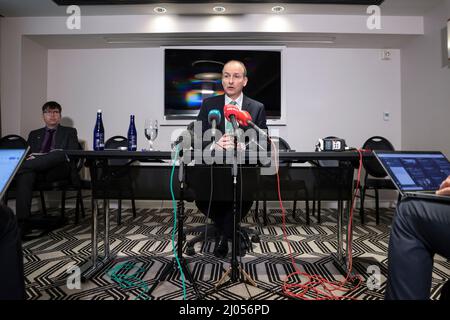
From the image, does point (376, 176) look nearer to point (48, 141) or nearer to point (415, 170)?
point (415, 170)

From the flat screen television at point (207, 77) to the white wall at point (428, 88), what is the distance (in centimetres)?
181

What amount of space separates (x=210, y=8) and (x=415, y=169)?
9.38ft

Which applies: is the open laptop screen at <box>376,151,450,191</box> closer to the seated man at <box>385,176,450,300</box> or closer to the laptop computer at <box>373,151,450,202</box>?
the laptop computer at <box>373,151,450,202</box>

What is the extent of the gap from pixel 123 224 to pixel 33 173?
994mm

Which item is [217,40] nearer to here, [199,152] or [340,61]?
[340,61]

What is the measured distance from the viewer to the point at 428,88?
2.95m

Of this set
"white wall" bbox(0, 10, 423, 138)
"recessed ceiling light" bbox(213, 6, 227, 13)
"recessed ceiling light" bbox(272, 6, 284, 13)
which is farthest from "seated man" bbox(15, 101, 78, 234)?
"recessed ceiling light" bbox(272, 6, 284, 13)

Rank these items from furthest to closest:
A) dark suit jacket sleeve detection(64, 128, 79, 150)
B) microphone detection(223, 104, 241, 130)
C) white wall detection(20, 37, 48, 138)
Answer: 1. white wall detection(20, 37, 48, 138)
2. dark suit jacket sleeve detection(64, 128, 79, 150)
3. microphone detection(223, 104, 241, 130)

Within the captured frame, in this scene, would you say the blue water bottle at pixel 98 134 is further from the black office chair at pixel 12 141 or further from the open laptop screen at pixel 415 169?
the black office chair at pixel 12 141

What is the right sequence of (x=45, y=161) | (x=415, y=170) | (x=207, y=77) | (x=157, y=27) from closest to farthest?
1. (x=415, y=170)
2. (x=45, y=161)
3. (x=157, y=27)
4. (x=207, y=77)

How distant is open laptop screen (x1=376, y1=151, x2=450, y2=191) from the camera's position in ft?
2.99

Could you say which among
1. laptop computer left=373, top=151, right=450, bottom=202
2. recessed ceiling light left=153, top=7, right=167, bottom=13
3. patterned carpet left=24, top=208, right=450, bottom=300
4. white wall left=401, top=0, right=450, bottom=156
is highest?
recessed ceiling light left=153, top=7, right=167, bottom=13

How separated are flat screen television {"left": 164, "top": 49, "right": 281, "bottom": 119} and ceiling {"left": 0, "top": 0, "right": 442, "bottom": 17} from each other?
0.54 m

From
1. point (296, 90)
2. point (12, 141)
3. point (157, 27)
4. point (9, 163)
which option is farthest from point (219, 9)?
point (12, 141)
